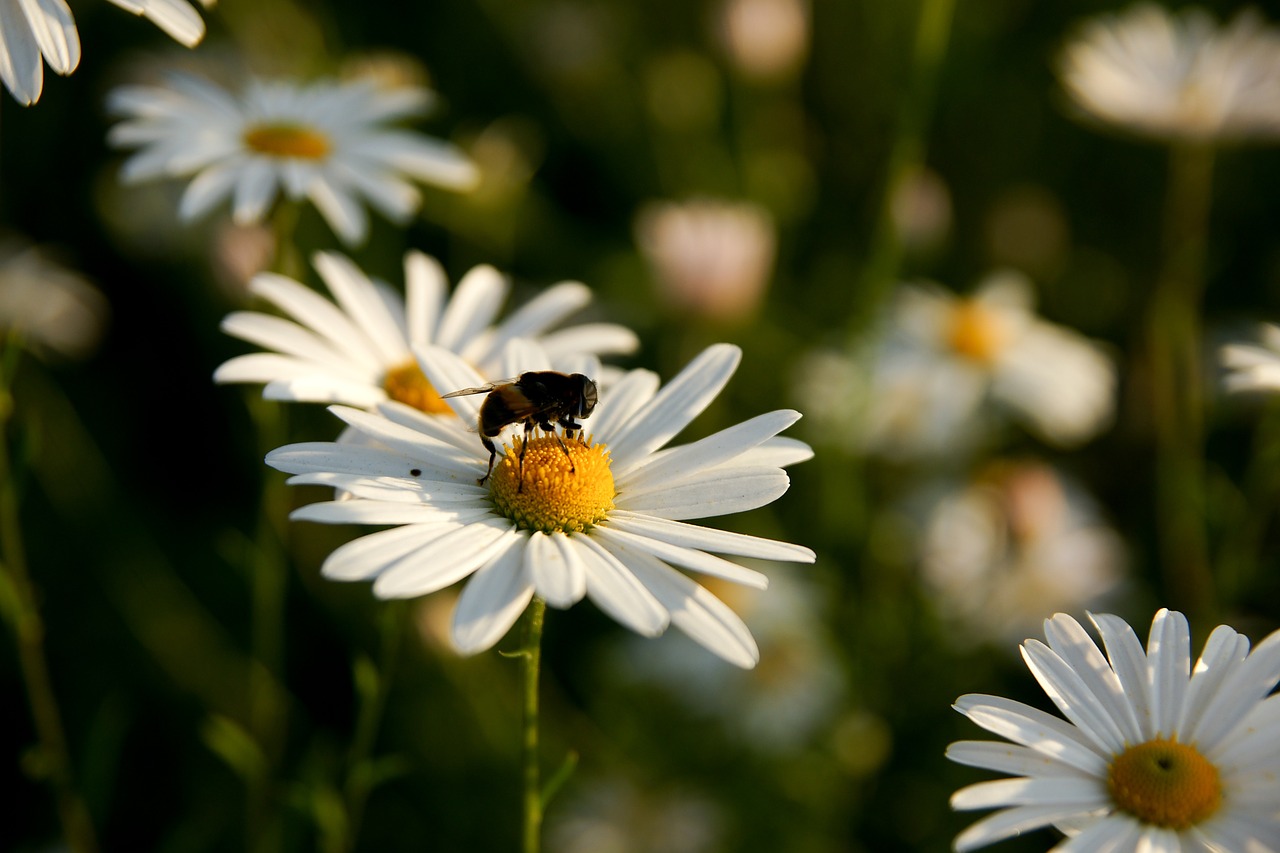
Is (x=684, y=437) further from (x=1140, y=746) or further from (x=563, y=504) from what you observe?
(x=1140, y=746)

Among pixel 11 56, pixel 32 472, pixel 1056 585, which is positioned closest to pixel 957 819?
pixel 1056 585

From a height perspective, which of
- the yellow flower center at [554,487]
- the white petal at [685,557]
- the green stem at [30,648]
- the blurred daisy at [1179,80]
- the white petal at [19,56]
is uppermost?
the blurred daisy at [1179,80]

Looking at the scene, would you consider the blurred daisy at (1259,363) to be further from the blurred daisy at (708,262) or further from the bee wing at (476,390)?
the blurred daisy at (708,262)

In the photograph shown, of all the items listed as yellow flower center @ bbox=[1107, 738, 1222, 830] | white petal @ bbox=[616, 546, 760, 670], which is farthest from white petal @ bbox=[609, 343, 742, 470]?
yellow flower center @ bbox=[1107, 738, 1222, 830]

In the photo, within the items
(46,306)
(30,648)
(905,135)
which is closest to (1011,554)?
(905,135)

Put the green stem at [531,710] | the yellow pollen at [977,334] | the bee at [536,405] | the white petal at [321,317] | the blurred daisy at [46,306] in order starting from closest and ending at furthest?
the green stem at [531,710] < the bee at [536,405] < the white petal at [321,317] < the yellow pollen at [977,334] < the blurred daisy at [46,306]

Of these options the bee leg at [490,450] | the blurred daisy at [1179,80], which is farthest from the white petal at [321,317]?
the blurred daisy at [1179,80]
